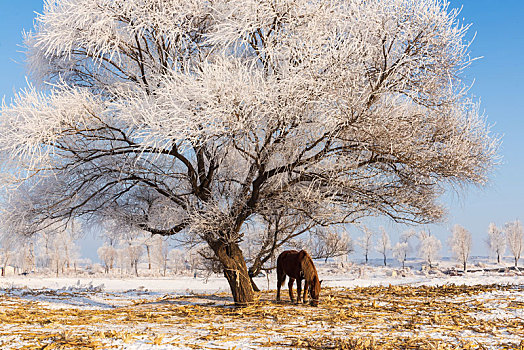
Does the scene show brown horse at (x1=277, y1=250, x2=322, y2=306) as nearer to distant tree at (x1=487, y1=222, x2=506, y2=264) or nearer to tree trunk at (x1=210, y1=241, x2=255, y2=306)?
tree trunk at (x1=210, y1=241, x2=255, y2=306)

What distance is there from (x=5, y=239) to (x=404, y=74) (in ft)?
30.6

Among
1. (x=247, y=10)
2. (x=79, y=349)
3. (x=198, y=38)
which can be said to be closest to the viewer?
(x=79, y=349)

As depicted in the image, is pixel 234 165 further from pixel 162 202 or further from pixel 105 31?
pixel 105 31

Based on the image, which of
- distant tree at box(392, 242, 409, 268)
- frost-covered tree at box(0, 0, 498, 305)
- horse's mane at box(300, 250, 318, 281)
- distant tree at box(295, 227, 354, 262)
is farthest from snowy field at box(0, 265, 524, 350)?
distant tree at box(392, 242, 409, 268)

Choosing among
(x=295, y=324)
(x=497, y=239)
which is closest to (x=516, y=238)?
(x=497, y=239)

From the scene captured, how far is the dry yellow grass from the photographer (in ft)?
17.0

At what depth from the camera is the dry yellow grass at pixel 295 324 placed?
519cm

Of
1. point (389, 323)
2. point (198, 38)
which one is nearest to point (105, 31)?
point (198, 38)

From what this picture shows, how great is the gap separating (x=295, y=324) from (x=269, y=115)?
3.22 metres

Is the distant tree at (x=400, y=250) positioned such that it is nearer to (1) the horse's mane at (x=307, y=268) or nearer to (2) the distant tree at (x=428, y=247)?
(2) the distant tree at (x=428, y=247)

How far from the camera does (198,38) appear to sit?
10.0 meters

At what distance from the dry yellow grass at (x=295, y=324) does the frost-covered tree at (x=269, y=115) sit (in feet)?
5.65

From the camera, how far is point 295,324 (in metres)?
6.53

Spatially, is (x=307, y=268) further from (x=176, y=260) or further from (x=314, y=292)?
(x=176, y=260)
